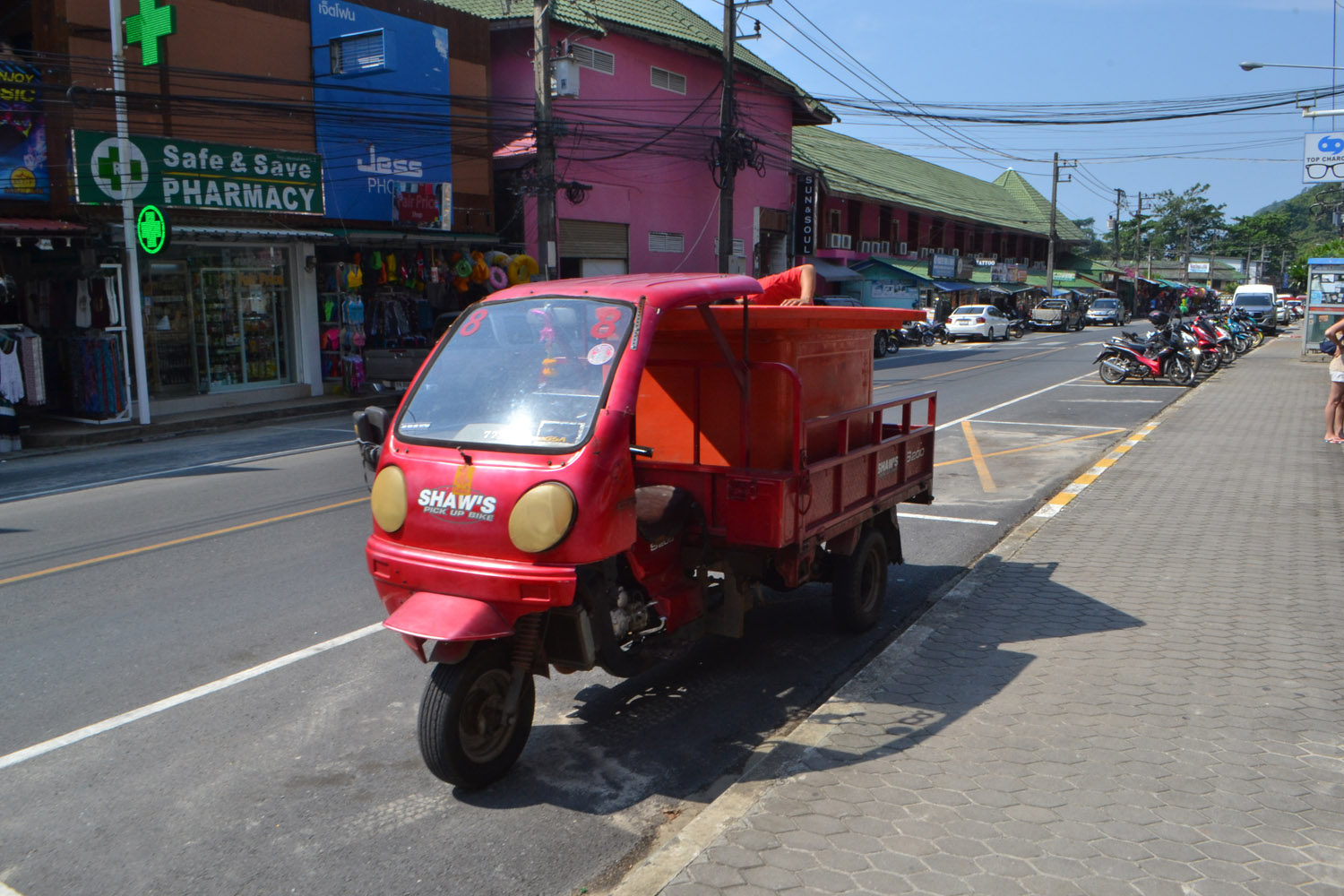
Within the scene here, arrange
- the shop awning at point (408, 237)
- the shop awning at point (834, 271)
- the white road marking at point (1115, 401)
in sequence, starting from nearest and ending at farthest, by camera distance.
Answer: the shop awning at point (408, 237) → the white road marking at point (1115, 401) → the shop awning at point (834, 271)

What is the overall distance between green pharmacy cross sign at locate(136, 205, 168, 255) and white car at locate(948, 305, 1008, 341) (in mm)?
33700

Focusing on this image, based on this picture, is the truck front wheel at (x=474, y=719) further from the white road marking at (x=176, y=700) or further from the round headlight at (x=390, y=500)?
the white road marking at (x=176, y=700)

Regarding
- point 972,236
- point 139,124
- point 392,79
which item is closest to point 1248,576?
point 139,124

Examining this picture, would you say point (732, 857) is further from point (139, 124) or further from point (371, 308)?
point (371, 308)

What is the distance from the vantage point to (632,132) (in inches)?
1102

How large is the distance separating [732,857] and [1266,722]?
2694 mm

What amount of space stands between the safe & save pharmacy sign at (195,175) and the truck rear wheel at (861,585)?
1369cm

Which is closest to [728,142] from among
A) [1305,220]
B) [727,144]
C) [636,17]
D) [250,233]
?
[727,144]

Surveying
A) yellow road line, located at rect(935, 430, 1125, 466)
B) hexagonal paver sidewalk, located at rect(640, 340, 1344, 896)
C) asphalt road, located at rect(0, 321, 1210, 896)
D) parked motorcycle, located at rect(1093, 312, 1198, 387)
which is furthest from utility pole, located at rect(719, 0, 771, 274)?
hexagonal paver sidewalk, located at rect(640, 340, 1344, 896)

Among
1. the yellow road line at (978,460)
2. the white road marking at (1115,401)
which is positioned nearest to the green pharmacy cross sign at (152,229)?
the yellow road line at (978,460)

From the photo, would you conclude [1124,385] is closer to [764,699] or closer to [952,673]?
[952,673]

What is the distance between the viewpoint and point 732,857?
353 cm

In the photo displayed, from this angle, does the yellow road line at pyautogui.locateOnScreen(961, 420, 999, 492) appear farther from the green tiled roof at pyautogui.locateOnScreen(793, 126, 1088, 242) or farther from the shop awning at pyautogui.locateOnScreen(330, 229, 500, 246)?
the green tiled roof at pyautogui.locateOnScreen(793, 126, 1088, 242)

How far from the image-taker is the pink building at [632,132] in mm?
24703
